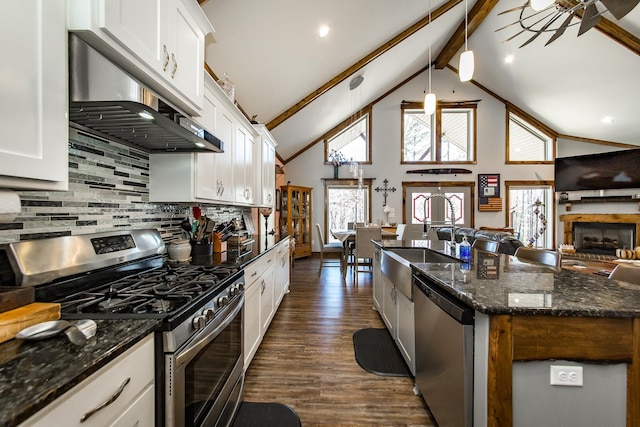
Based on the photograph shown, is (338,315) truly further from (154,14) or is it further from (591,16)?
(591,16)

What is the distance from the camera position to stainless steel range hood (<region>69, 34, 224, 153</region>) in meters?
0.97

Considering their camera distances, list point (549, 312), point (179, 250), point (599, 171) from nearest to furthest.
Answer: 1. point (549, 312)
2. point (179, 250)
3. point (599, 171)

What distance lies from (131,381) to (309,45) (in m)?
3.57

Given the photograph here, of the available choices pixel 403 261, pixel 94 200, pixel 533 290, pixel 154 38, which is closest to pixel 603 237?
A: pixel 403 261

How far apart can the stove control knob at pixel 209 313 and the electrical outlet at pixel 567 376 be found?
134cm

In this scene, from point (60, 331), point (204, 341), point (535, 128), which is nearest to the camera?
point (60, 331)

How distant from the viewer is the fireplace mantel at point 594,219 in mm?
5680

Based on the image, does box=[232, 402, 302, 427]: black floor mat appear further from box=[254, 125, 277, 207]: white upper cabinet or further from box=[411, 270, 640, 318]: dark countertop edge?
box=[254, 125, 277, 207]: white upper cabinet

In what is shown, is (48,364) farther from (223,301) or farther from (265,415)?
(265,415)

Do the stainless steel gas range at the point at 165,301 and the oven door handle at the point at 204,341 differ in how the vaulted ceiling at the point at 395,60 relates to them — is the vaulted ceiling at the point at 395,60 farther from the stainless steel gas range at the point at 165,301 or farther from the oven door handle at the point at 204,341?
the oven door handle at the point at 204,341

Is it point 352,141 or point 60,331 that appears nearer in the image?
point 60,331

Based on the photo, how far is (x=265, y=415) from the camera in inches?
65.5

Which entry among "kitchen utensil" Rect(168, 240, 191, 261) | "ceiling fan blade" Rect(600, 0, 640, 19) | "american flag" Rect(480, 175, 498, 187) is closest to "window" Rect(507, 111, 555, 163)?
"american flag" Rect(480, 175, 498, 187)

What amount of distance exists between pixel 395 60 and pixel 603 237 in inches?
240
